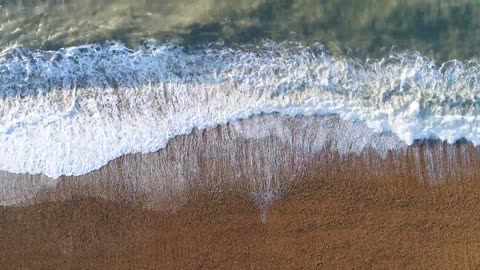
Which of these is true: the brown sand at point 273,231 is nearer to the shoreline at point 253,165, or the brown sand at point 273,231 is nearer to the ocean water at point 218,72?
the shoreline at point 253,165

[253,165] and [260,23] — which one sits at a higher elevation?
[260,23]

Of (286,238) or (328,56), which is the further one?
(328,56)

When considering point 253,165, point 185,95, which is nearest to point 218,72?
point 185,95

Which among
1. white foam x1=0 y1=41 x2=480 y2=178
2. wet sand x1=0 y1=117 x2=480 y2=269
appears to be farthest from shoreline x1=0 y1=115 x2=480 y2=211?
white foam x1=0 y1=41 x2=480 y2=178

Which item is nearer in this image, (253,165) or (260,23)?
(253,165)

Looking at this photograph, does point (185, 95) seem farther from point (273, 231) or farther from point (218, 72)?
point (273, 231)

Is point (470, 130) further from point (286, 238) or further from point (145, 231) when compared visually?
point (145, 231)

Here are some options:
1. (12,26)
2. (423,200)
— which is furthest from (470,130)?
(12,26)
